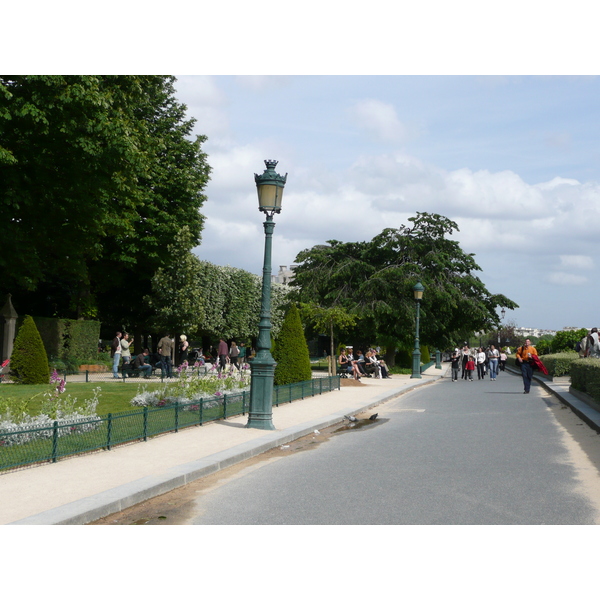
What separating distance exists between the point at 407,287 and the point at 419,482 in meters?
33.3

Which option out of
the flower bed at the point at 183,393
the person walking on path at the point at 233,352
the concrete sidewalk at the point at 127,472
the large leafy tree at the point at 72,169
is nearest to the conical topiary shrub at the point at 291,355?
the flower bed at the point at 183,393

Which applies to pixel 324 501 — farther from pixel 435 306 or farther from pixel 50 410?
pixel 435 306

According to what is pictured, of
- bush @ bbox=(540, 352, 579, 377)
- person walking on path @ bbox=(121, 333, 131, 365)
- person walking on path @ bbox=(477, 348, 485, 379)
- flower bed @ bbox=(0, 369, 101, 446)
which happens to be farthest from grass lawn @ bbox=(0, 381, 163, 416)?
person walking on path @ bbox=(477, 348, 485, 379)

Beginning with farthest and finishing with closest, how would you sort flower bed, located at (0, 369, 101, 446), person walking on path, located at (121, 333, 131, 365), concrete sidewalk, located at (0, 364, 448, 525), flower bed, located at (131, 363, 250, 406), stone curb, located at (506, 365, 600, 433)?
person walking on path, located at (121, 333, 131, 365) < flower bed, located at (131, 363, 250, 406) < stone curb, located at (506, 365, 600, 433) < flower bed, located at (0, 369, 101, 446) < concrete sidewalk, located at (0, 364, 448, 525)

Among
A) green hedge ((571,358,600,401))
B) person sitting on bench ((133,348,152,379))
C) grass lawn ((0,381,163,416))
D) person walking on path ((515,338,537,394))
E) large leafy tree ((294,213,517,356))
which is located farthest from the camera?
large leafy tree ((294,213,517,356))

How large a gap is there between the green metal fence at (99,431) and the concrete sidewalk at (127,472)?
0.15m

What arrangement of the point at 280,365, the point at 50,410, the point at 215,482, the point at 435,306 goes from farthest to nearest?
the point at 435,306
the point at 280,365
the point at 50,410
the point at 215,482

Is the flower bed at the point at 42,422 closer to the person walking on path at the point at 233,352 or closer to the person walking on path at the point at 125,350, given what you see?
the person walking on path at the point at 125,350

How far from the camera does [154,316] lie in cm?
3891

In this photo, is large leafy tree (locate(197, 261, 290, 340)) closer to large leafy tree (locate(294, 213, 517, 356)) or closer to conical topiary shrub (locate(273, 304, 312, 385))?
large leafy tree (locate(294, 213, 517, 356))

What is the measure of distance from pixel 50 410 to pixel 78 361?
75.4 feet

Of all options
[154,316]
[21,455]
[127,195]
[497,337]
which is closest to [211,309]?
[154,316]

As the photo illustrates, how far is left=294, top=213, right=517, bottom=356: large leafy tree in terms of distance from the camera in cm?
4159

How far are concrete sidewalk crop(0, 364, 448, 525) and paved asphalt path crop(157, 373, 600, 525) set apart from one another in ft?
1.79
